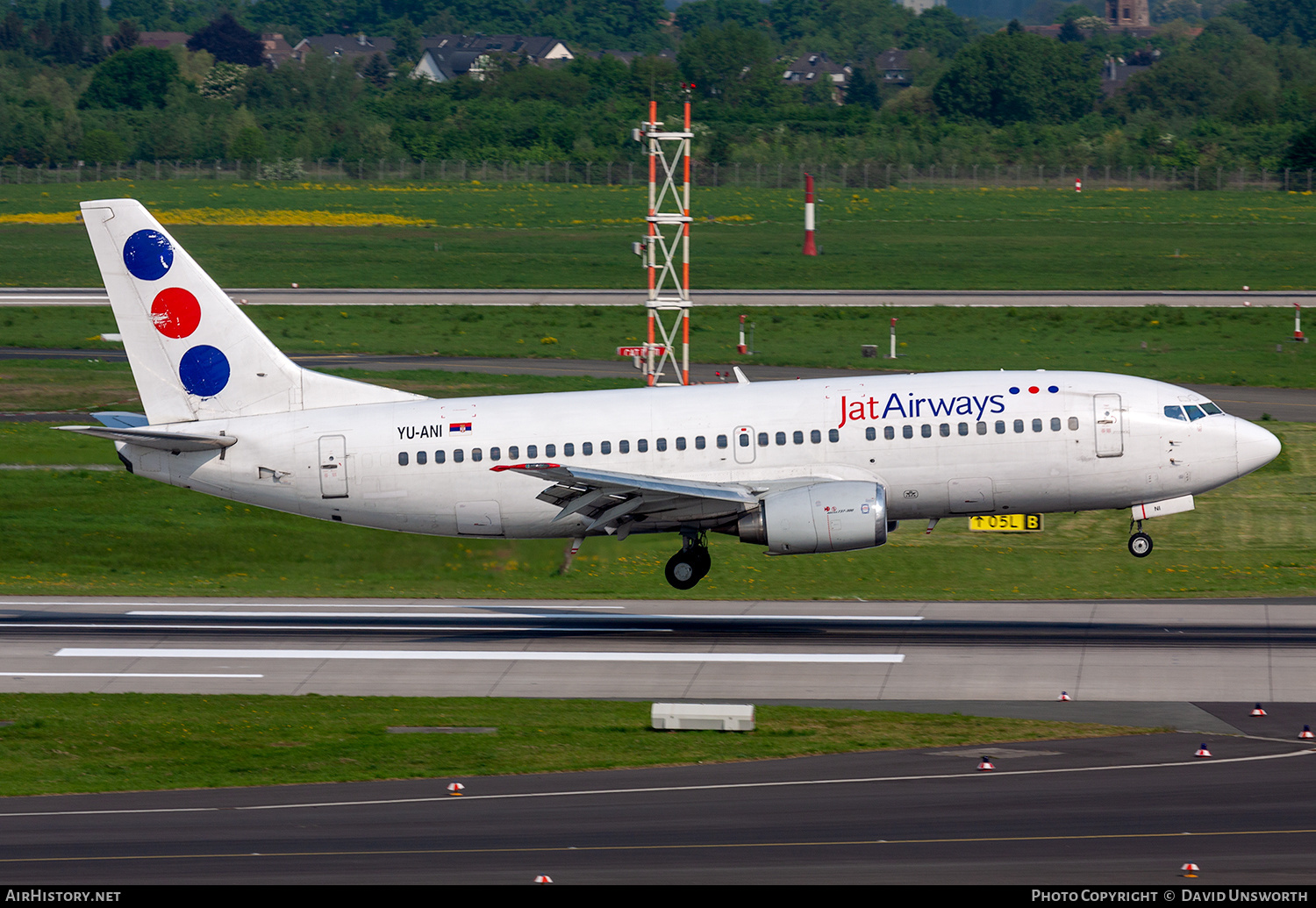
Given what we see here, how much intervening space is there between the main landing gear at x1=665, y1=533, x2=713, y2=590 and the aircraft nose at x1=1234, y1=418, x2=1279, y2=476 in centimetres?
1377

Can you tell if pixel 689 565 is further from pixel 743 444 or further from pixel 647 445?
pixel 743 444

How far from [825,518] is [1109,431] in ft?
25.2

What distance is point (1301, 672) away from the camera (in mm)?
36438

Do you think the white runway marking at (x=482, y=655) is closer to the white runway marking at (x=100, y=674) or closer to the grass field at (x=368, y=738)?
the white runway marking at (x=100, y=674)

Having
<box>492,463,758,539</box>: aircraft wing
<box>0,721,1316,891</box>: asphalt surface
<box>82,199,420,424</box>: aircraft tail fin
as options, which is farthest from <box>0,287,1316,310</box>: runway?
<box>0,721,1316,891</box>: asphalt surface

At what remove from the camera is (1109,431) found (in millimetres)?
40906

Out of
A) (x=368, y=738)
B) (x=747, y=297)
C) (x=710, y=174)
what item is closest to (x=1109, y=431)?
(x=368, y=738)

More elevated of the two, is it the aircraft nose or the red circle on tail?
the red circle on tail

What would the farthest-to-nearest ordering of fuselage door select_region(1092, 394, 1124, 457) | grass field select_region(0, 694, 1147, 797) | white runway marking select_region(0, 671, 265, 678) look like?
fuselage door select_region(1092, 394, 1124, 457) → white runway marking select_region(0, 671, 265, 678) → grass field select_region(0, 694, 1147, 797)

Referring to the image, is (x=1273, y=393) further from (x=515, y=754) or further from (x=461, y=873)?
(x=461, y=873)

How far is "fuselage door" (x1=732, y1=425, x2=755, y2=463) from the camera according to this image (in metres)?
41.4

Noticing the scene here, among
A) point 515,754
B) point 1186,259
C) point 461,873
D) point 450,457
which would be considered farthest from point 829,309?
point 461,873

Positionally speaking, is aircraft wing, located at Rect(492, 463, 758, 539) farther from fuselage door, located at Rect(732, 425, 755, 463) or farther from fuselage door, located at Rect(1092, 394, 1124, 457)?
fuselage door, located at Rect(1092, 394, 1124, 457)

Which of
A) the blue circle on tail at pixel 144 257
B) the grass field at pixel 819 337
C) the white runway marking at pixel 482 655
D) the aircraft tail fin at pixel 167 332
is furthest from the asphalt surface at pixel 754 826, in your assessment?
the grass field at pixel 819 337
